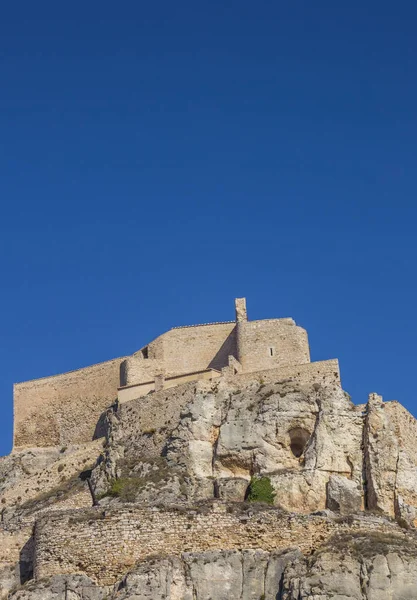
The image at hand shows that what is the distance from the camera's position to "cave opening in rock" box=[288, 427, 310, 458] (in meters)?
60.7

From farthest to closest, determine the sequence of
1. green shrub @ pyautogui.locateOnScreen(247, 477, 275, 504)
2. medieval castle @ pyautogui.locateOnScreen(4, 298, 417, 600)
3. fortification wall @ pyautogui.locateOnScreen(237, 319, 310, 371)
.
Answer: fortification wall @ pyautogui.locateOnScreen(237, 319, 310, 371)
green shrub @ pyautogui.locateOnScreen(247, 477, 275, 504)
medieval castle @ pyautogui.locateOnScreen(4, 298, 417, 600)

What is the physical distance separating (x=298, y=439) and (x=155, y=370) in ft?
48.3

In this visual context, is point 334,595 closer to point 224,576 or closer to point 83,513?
point 224,576

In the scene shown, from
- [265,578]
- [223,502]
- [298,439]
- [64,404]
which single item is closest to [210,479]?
[298,439]

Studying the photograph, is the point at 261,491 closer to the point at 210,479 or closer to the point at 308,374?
the point at 210,479

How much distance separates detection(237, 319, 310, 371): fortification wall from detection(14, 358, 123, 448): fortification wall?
10614 mm

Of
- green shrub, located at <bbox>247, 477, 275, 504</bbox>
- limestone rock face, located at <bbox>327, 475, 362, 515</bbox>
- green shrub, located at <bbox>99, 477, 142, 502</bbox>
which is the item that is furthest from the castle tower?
green shrub, located at <bbox>99, 477, 142, 502</bbox>

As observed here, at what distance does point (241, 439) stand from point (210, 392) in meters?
4.79

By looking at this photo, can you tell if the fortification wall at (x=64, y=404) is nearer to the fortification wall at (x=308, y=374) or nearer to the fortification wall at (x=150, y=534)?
the fortification wall at (x=308, y=374)

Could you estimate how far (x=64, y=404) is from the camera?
262 feet

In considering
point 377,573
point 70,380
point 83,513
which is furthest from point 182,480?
point 70,380

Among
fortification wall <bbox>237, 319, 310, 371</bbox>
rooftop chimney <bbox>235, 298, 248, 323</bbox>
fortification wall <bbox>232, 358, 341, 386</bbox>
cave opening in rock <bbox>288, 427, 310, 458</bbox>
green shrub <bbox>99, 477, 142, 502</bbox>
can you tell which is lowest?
green shrub <bbox>99, 477, 142, 502</bbox>

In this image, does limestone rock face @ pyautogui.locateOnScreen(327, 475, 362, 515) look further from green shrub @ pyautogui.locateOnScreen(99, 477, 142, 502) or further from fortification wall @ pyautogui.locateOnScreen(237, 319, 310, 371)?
fortification wall @ pyautogui.locateOnScreen(237, 319, 310, 371)

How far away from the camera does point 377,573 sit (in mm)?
41344
